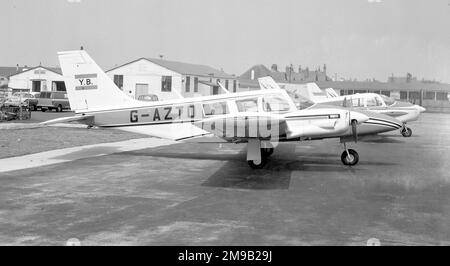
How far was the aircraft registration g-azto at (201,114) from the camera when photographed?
12906mm

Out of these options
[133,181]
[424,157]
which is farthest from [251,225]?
[424,157]

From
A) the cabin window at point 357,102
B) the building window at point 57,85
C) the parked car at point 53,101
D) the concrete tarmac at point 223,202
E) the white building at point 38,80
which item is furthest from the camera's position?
the building window at point 57,85

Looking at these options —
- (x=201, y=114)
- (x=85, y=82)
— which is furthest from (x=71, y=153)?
(x=201, y=114)

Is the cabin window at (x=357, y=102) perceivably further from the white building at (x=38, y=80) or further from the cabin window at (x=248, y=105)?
the white building at (x=38, y=80)

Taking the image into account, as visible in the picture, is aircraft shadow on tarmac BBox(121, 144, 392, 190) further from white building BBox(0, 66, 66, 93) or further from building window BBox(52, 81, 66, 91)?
building window BBox(52, 81, 66, 91)

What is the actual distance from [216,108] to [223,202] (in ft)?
17.3

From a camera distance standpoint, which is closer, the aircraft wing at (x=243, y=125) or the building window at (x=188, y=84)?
the aircraft wing at (x=243, y=125)

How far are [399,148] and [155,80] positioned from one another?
39.9 metres

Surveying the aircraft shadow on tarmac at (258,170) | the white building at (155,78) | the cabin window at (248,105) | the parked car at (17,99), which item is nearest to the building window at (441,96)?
the white building at (155,78)

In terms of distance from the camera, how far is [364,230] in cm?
711

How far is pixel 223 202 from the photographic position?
895cm

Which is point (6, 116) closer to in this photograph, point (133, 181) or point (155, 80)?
point (133, 181)

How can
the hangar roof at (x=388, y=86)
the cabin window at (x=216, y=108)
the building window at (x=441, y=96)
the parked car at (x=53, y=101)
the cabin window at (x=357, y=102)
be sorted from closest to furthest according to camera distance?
the cabin window at (x=216, y=108)
the cabin window at (x=357, y=102)
the parked car at (x=53, y=101)
the building window at (x=441, y=96)
the hangar roof at (x=388, y=86)
